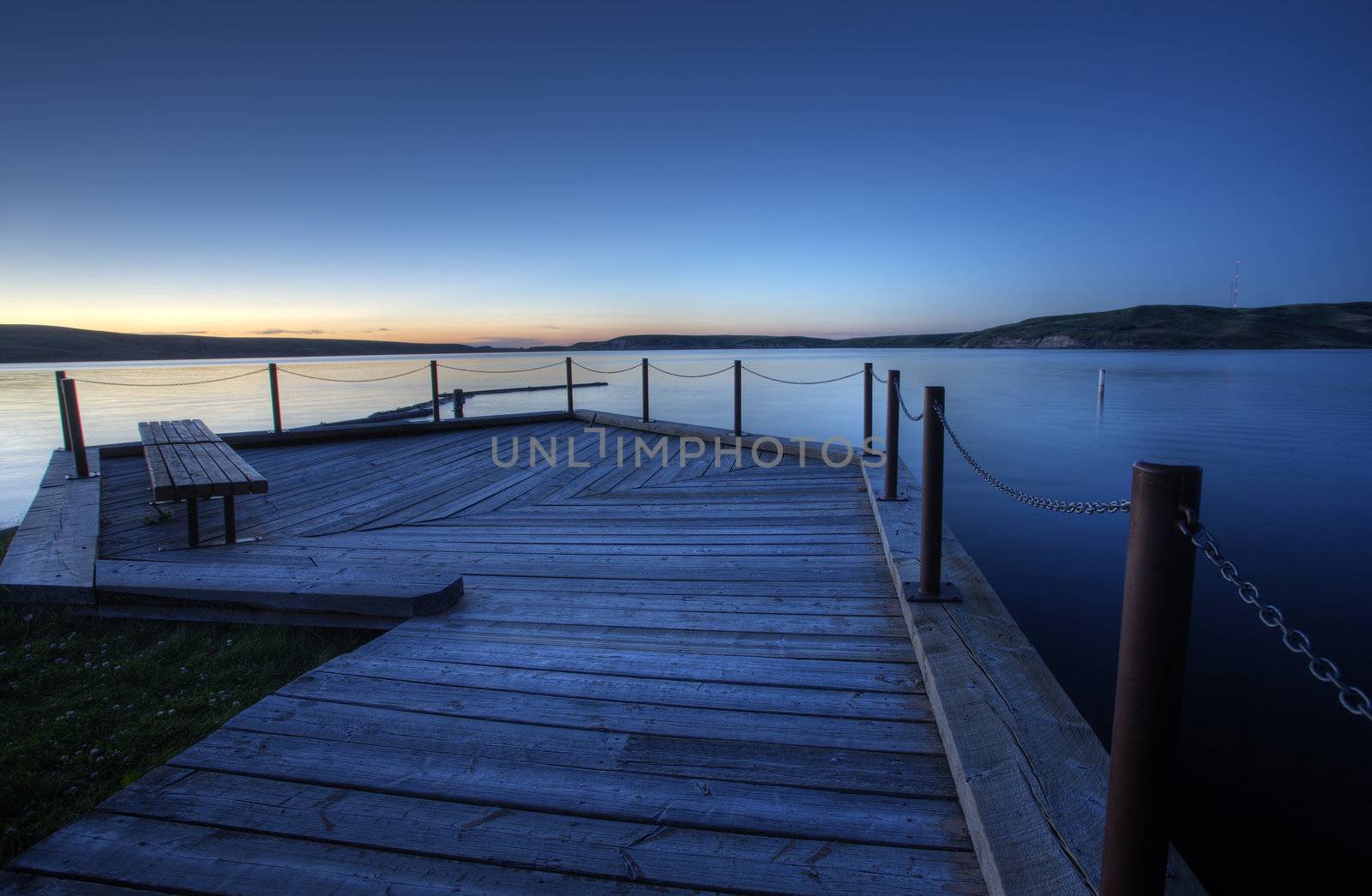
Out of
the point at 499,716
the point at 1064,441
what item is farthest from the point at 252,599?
the point at 1064,441

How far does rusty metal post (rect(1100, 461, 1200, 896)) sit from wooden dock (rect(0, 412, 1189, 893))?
0.30 m

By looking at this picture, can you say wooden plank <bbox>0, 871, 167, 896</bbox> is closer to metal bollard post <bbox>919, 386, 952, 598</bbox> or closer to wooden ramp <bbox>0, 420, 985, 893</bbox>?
wooden ramp <bbox>0, 420, 985, 893</bbox>

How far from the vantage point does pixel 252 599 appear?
3121 millimetres

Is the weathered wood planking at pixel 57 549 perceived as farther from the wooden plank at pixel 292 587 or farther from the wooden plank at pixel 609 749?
the wooden plank at pixel 609 749

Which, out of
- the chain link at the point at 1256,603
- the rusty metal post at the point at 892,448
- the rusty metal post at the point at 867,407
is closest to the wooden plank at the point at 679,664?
the chain link at the point at 1256,603

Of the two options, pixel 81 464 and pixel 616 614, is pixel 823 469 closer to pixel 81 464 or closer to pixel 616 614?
pixel 616 614

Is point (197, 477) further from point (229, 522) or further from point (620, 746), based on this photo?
point (620, 746)

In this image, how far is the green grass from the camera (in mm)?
2047

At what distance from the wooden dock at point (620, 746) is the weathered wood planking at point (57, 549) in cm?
15

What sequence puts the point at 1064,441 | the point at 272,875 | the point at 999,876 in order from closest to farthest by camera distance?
the point at 999,876, the point at 272,875, the point at 1064,441

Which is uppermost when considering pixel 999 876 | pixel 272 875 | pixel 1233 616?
pixel 999 876

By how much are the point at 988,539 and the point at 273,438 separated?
8.74m

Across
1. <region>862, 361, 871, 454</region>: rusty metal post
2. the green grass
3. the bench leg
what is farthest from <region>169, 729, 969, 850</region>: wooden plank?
<region>862, 361, 871, 454</region>: rusty metal post

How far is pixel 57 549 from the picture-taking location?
12.6 ft
